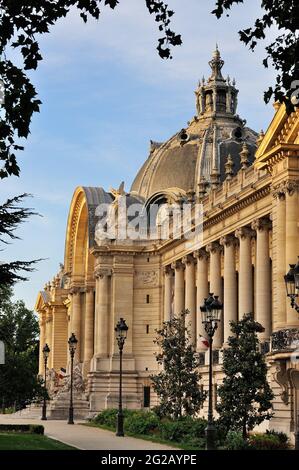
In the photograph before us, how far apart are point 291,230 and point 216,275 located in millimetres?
18084

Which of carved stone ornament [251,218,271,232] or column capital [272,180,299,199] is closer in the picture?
column capital [272,180,299,199]

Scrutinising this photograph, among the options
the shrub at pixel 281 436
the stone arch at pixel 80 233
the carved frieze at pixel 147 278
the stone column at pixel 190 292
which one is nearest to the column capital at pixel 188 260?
the stone column at pixel 190 292

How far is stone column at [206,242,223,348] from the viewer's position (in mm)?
59688

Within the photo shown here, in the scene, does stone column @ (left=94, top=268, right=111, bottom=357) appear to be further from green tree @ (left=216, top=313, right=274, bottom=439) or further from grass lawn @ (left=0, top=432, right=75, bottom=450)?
grass lawn @ (left=0, top=432, right=75, bottom=450)

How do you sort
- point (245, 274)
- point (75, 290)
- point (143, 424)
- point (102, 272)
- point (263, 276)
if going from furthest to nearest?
1. point (75, 290)
2. point (102, 272)
3. point (245, 274)
4. point (263, 276)
5. point (143, 424)

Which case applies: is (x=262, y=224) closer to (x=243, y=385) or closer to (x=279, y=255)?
(x=279, y=255)

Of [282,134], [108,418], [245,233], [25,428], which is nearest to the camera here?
[282,134]

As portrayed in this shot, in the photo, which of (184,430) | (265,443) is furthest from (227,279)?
(265,443)

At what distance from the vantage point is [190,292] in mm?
67312

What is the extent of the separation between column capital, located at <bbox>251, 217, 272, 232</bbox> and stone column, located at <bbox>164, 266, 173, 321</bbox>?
21.8 metres

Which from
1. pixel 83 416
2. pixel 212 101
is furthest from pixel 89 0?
pixel 212 101

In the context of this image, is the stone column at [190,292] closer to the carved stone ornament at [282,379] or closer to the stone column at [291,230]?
the stone column at [291,230]

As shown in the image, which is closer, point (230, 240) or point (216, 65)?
point (230, 240)

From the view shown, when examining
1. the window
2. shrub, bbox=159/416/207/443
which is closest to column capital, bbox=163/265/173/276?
the window
